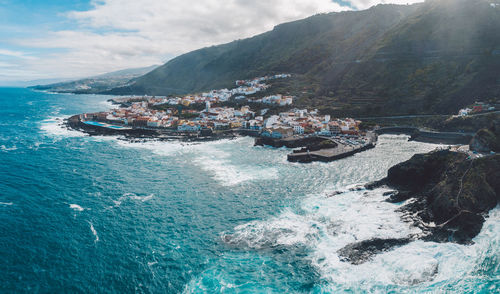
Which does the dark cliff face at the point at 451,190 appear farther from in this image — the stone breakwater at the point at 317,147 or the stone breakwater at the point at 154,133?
the stone breakwater at the point at 154,133

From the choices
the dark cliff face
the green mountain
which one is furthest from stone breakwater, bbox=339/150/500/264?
the green mountain

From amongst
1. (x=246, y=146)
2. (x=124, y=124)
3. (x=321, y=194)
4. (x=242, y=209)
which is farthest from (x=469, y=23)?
(x=124, y=124)

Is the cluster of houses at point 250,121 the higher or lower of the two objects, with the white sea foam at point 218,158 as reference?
higher

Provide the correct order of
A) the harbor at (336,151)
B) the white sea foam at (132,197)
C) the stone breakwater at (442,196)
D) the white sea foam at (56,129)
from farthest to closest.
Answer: the white sea foam at (56,129) → the harbor at (336,151) → the white sea foam at (132,197) → the stone breakwater at (442,196)

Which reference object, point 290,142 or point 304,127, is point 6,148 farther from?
point 304,127

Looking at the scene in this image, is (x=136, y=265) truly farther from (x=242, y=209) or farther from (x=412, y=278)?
(x=412, y=278)

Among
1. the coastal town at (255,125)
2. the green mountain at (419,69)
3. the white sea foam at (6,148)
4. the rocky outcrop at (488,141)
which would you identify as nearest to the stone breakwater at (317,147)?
the coastal town at (255,125)

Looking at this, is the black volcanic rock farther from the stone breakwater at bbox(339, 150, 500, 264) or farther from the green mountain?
the green mountain

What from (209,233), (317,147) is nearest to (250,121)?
(317,147)

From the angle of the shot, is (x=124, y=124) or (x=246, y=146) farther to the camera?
(x=124, y=124)
